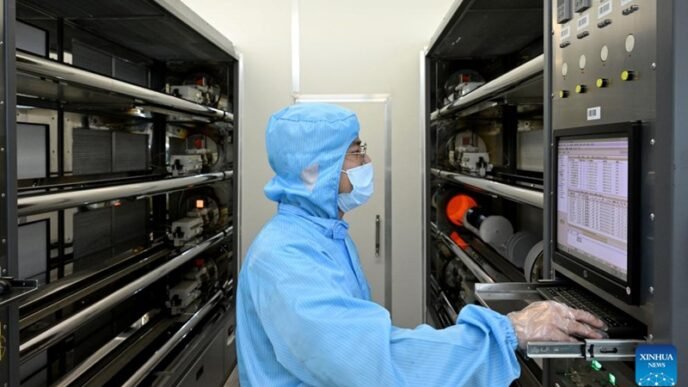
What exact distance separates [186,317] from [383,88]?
7.32 feet

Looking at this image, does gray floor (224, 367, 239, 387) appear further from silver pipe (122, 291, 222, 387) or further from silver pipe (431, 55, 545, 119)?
silver pipe (431, 55, 545, 119)

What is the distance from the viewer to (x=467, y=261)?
311cm

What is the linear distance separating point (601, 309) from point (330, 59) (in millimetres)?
3363

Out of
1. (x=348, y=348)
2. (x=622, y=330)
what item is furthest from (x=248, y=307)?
(x=622, y=330)

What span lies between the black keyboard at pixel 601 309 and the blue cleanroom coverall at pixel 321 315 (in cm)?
20

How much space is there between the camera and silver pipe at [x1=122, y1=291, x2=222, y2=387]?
2.59 meters

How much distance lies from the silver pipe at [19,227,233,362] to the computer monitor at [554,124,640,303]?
1655 millimetres

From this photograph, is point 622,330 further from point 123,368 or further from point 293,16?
point 293,16

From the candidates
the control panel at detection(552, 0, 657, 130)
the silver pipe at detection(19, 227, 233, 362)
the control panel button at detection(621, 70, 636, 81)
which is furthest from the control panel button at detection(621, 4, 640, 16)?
the silver pipe at detection(19, 227, 233, 362)

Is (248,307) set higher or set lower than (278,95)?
lower

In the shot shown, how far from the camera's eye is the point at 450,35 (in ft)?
11.3

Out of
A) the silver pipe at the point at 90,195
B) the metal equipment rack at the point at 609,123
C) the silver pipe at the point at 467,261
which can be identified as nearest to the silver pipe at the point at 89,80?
the silver pipe at the point at 90,195

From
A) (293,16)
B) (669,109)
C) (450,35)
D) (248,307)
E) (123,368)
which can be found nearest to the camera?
(669,109)

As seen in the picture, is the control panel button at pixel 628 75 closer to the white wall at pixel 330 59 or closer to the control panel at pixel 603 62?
the control panel at pixel 603 62
